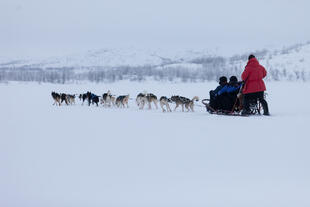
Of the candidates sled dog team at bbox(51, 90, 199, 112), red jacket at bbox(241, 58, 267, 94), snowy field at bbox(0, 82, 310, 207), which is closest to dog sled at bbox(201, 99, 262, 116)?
red jacket at bbox(241, 58, 267, 94)

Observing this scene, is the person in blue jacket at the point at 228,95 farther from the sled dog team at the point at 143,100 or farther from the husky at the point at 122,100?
the husky at the point at 122,100

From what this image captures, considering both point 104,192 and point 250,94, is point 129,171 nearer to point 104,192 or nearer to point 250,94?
point 104,192

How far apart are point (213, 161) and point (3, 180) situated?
187cm

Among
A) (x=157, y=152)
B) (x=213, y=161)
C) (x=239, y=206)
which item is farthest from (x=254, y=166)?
(x=157, y=152)

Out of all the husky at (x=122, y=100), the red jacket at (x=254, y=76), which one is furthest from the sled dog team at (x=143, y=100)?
the red jacket at (x=254, y=76)

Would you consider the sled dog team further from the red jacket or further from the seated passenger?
the red jacket

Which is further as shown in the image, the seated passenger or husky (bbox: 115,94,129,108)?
husky (bbox: 115,94,129,108)

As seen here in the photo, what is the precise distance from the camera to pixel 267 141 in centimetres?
336

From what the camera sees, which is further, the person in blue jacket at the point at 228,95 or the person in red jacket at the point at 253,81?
the person in blue jacket at the point at 228,95

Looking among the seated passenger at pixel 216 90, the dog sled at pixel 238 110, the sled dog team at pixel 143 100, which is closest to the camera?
the dog sled at pixel 238 110

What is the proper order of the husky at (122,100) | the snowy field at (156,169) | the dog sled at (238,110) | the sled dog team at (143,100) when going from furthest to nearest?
the husky at (122,100), the sled dog team at (143,100), the dog sled at (238,110), the snowy field at (156,169)

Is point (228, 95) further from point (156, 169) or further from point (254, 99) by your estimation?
point (156, 169)

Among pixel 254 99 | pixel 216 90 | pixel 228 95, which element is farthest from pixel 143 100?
pixel 254 99

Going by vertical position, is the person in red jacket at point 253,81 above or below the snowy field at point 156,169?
above
